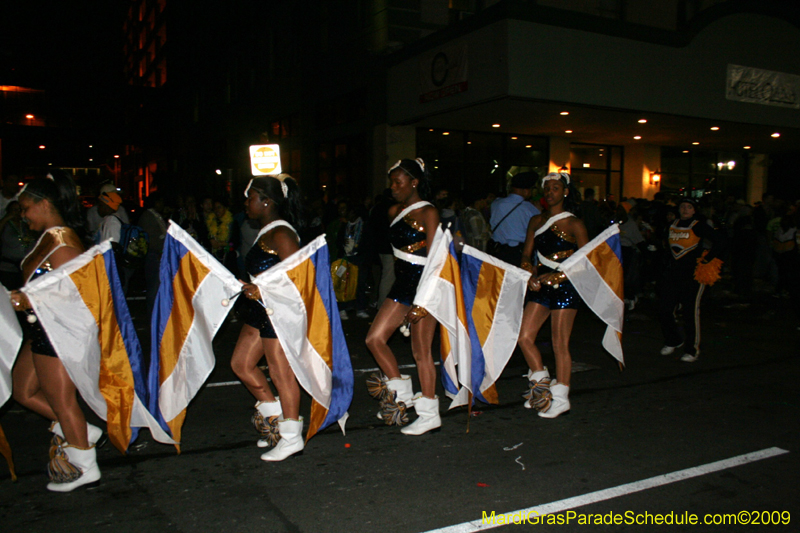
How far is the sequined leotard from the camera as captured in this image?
4.13 metres

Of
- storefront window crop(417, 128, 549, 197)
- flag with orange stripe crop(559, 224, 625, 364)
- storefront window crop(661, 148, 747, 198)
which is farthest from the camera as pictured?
storefront window crop(661, 148, 747, 198)

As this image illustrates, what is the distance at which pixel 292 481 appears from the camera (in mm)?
3852

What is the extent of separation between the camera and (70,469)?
370 cm

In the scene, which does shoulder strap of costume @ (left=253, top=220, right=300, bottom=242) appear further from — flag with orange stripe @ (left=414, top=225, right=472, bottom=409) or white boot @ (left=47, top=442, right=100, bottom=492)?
white boot @ (left=47, top=442, right=100, bottom=492)

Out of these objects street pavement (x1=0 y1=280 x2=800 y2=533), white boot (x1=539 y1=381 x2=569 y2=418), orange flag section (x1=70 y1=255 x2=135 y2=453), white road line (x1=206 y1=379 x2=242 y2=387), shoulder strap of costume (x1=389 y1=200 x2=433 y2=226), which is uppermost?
shoulder strap of costume (x1=389 y1=200 x2=433 y2=226)

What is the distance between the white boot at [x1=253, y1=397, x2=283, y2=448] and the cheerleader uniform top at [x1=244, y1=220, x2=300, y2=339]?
0.54 metres

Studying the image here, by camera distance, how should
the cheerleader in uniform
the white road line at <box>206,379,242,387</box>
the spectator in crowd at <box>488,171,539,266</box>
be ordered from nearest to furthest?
1. the white road line at <box>206,379,242,387</box>
2. the cheerleader in uniform
3. the spectator in crowd at <box>488,171,539,266</box>

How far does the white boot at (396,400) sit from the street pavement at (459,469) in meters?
0.11

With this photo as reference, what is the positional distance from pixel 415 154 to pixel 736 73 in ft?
30.9

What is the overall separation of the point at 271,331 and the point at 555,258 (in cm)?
242

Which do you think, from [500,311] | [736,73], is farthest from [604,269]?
[736,73]

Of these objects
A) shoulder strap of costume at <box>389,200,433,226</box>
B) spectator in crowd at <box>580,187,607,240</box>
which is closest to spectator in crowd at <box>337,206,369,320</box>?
spectator in crowd at <box>580,187,607,240</box>

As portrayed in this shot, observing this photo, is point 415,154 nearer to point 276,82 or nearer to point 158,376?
point 276,82

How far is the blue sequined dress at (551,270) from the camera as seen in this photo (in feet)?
16.7
